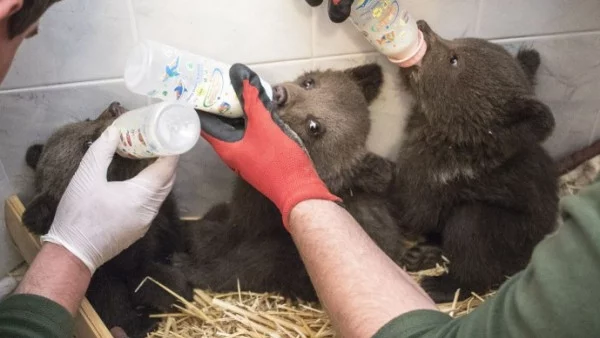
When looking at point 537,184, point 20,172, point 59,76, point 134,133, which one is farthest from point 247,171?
point 537,184

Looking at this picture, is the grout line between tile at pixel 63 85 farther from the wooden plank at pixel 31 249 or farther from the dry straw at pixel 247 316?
the dry straw at pixel 247 316

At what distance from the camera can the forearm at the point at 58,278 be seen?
73.5 inches

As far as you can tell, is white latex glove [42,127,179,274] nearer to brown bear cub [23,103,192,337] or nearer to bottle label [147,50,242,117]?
brown bear cub [23,103,192,337]

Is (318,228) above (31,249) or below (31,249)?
above

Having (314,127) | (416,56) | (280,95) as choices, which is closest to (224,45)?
(280,95)

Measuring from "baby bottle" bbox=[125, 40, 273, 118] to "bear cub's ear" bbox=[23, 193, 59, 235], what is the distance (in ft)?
1.99

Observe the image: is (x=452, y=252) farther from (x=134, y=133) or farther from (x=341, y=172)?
(x=134, y=133)

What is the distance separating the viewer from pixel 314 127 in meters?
2.32

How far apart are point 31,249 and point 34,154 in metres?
0.40

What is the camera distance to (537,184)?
238 centimetres

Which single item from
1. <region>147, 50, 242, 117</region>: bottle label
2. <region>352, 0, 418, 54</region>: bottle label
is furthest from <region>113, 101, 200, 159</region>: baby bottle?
<region>352, 0, 418, 54</region>: bottle label

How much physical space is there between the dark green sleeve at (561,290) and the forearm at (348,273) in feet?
1.12

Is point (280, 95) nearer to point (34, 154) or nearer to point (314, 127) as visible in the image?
point (314, 127)

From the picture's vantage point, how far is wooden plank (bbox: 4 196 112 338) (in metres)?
Answer: 2.08
